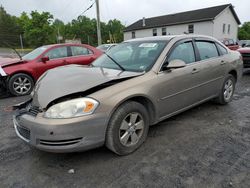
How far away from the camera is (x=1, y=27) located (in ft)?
185

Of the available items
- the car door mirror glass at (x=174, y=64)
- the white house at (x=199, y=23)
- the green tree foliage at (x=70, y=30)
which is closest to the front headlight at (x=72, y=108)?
the car door mirror glass at (x=174, y=64)

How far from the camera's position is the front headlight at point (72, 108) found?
94.0 inches

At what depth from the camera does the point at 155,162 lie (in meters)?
2.69

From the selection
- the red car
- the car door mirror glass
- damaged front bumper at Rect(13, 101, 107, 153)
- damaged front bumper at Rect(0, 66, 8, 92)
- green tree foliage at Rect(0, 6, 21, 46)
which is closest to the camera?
damaged front bumper at Rect(13, 101, 107, 153)

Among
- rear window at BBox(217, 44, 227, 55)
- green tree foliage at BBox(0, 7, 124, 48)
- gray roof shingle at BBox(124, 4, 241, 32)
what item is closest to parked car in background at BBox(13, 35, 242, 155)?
rear window at BBox(217, 44, 227, 55)

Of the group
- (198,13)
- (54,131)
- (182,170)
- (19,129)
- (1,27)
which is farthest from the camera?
(1,27)

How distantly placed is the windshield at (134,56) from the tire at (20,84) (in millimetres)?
3172

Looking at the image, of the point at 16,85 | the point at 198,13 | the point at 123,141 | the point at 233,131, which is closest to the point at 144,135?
the point at 123,141

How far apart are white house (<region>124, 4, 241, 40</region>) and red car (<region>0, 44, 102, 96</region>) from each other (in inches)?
992

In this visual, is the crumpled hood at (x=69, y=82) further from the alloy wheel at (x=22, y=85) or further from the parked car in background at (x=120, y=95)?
the alloy wheel at (x=22, y=85)

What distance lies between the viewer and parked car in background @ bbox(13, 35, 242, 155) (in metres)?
2.41

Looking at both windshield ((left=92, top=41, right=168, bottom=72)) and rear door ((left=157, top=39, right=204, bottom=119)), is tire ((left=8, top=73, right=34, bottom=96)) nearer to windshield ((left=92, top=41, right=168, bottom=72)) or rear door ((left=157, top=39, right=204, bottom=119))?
windshield ((left=92, top=41, right=168, bottom=72))

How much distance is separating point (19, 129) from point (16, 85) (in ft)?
12.3

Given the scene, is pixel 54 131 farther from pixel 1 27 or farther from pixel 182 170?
pixel 1 27
